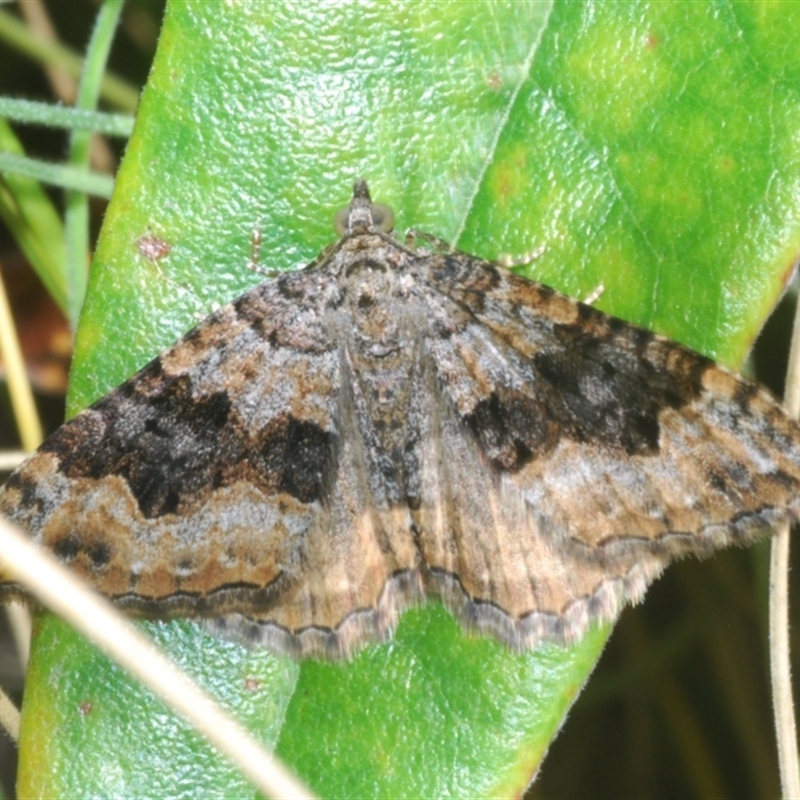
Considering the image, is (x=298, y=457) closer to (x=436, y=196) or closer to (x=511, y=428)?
(x=511, y=428)

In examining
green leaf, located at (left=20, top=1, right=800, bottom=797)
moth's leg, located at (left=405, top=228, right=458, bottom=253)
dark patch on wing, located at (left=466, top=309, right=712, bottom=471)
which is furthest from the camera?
moth's leg, located at (left=405, top=228, right=458, bottom=253)

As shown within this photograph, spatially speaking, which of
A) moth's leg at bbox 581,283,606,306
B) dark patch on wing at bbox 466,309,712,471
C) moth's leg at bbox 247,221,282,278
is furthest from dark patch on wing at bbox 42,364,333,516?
moth's leg at bbox 581,283,606,306

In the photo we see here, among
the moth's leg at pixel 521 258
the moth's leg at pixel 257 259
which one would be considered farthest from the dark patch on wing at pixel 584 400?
the moth's leg at pixel 257 259

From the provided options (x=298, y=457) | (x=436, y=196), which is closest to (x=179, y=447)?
(x=298, y=457)

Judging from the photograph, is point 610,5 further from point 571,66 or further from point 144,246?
point 144,246

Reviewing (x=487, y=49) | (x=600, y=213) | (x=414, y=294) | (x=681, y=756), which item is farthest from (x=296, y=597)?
(x=681, y=756)

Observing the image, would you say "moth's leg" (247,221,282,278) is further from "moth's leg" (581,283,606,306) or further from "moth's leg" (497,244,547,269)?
"moth's leg" (581,283,606,306)
